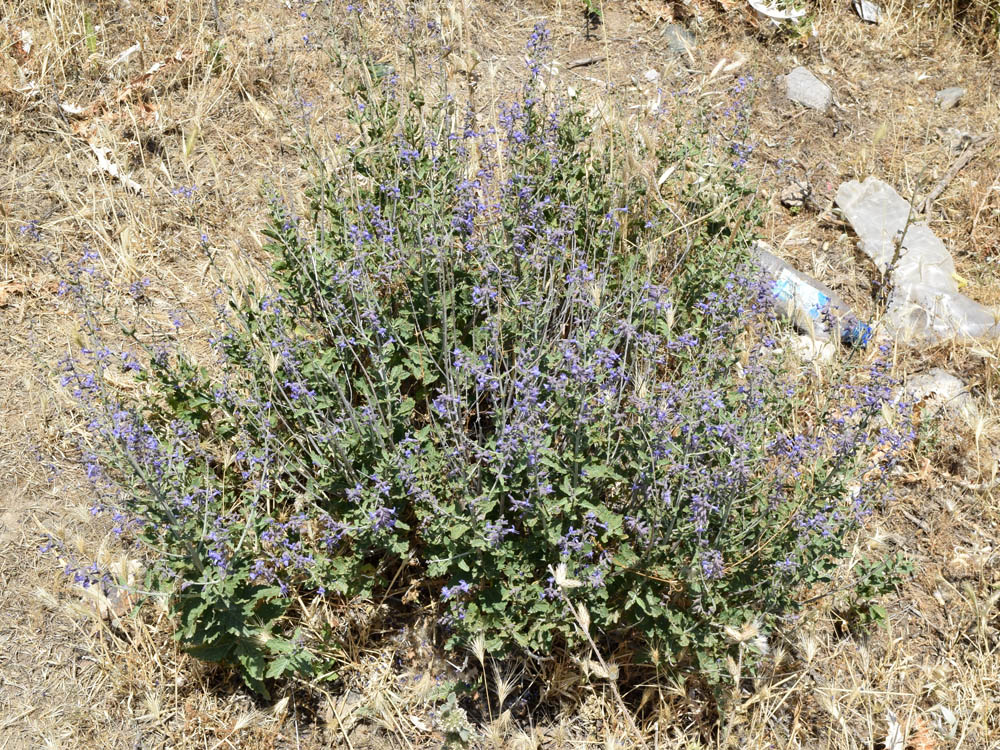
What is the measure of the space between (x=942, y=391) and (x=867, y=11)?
3.74m

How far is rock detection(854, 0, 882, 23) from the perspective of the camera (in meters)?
6.88

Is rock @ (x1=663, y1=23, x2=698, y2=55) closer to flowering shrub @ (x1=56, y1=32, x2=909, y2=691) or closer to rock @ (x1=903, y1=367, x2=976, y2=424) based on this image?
flowering shrub @ (x1=56, y1=32, x2=909, y2=691)

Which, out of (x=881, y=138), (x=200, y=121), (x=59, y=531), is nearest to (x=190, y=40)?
(x=200, y=121)

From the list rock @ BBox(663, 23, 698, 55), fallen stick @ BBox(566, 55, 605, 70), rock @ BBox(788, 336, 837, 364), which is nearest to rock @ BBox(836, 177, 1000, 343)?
rock @ BBox(788, 336, 837, 364)

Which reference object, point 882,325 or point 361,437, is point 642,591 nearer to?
point 361,437

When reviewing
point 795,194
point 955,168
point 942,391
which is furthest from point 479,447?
point 955,168

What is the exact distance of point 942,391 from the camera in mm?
4781

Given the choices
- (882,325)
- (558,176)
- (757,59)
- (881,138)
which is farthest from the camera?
(757,59)

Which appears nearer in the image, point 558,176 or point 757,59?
point 558,176

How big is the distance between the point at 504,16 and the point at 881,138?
9.70 feet

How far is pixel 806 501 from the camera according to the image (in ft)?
11.3

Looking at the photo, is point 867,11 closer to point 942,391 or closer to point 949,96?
point 949,96

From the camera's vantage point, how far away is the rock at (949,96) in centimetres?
642

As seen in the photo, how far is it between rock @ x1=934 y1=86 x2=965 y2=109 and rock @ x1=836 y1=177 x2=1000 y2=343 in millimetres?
1181
